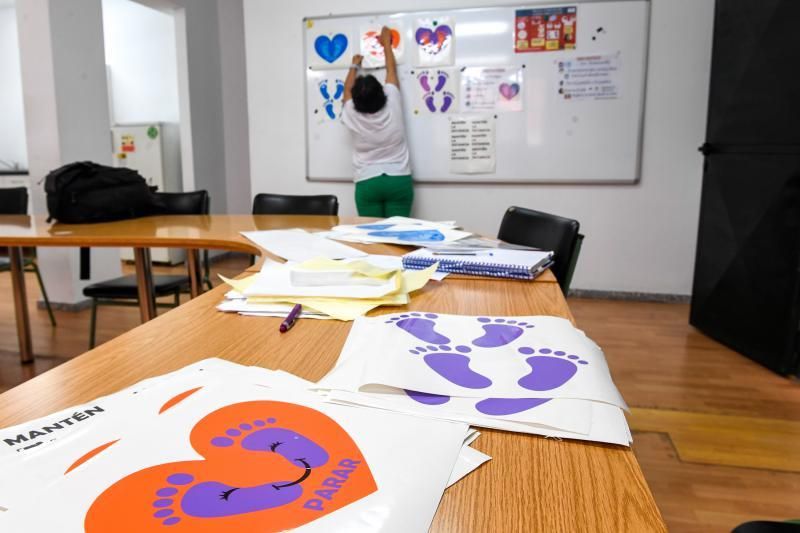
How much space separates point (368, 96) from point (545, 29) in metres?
1.25

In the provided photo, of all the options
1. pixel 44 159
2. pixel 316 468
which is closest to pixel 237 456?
pixel 316 468

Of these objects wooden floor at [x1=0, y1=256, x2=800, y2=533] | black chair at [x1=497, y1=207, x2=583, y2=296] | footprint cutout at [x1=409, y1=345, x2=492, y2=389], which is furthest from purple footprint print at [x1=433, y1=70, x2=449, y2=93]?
footprint cutout at [x1=409, y1=345, x2=492, y2=389]

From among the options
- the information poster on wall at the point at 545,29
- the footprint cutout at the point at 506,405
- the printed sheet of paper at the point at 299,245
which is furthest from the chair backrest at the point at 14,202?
the footprint cutout at the point at 506,405

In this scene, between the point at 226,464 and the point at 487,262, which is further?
the point at 487,262

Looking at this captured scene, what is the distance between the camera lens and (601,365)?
0.69m

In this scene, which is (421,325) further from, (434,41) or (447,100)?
(434,41)

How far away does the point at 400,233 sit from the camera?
180 cm

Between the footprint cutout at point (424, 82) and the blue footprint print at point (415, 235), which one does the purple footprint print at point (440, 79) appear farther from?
the blue footprint print at point (415, 235)

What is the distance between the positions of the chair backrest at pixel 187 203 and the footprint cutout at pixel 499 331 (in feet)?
7.55

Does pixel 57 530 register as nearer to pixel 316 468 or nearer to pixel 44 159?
pixel 316 468

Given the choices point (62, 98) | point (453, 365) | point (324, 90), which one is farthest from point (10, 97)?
point (453, 365)

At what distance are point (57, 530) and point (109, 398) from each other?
0.24 meters

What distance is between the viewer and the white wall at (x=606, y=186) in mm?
3561

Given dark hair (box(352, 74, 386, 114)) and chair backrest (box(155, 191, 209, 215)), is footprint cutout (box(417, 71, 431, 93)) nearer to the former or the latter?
dark hair (box(352, 74, 386, 114))
